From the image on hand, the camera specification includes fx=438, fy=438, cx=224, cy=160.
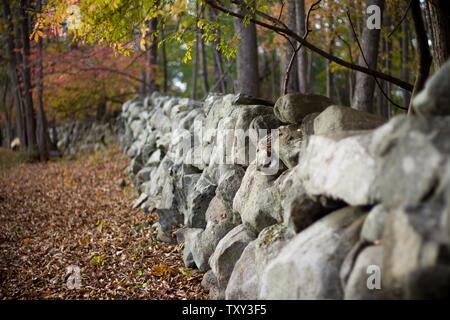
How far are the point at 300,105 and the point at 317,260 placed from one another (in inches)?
87.5

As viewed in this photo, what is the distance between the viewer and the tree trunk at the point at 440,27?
4.54 metres

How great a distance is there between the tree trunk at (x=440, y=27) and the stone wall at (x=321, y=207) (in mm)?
1276

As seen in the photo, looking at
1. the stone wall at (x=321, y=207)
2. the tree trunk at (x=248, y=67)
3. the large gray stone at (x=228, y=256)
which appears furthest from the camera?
the tree trunk at (x=248, y=67)

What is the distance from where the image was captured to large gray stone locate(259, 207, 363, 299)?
10.7 ft

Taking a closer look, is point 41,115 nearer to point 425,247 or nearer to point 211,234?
point 211,234

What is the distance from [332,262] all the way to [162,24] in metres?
3.89

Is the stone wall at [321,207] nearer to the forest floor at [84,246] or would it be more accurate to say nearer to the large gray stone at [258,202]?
the large gray stone at [258,202]

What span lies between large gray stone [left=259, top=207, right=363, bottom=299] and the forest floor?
81.2 inches

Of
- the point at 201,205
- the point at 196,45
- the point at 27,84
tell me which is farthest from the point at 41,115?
the point at 201,205

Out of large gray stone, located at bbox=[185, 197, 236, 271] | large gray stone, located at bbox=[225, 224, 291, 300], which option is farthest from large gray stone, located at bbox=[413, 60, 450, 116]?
large gray stone, located at bbox=[185, 197, 236, 271]

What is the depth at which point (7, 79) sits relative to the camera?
25.8m

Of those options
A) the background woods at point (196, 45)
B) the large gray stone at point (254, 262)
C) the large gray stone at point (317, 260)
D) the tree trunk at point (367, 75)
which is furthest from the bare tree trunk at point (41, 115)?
the large gray stone at point (317, 260)

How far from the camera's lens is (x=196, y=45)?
18.1 metres
